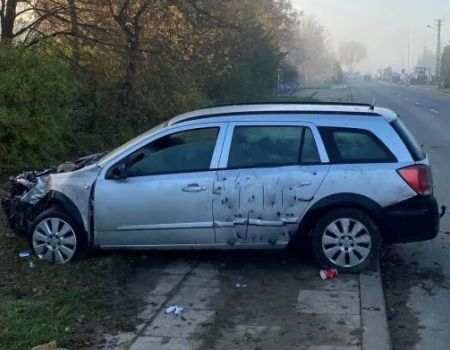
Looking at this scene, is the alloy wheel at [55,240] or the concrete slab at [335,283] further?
the alloy wheel at [55,240]

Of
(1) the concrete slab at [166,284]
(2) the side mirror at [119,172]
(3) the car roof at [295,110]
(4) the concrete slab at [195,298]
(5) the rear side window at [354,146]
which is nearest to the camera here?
(4) the concrete slab at [195,298]

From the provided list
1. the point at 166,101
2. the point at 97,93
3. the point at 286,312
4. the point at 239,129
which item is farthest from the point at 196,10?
the point at 286,312

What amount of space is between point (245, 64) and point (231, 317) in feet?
78.0

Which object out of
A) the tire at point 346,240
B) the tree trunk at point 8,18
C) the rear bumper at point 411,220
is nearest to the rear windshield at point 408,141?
the rear bumper at point 411,220

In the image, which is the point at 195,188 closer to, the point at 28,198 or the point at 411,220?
the point at 28,198

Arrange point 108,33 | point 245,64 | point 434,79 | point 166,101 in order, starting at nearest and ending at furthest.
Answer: point 108,33
point 166,101
point 245,64
point 434,79

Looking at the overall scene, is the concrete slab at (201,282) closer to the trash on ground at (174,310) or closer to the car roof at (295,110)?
the trash on ground at (174,310)

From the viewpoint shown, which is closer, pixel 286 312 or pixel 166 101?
pixel 286 312

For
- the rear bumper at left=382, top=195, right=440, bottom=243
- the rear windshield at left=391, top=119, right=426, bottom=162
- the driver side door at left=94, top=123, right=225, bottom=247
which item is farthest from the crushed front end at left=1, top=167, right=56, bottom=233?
the rear windshield at left=391, top=119, right=426, bottom=162

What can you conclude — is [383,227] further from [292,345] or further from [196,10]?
[196,10]

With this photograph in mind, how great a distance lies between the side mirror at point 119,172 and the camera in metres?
6.82

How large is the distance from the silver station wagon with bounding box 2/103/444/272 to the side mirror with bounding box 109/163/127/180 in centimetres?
1

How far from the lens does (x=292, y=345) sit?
5.01 meters

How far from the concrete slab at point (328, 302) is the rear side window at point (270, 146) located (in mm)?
1266
